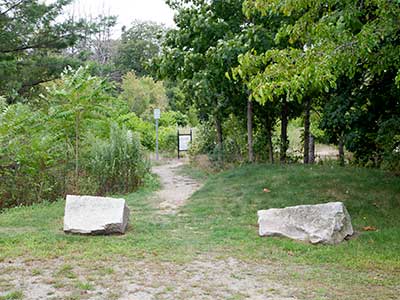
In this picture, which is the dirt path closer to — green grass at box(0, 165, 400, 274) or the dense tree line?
green grass at box(0, 165, 400, 274)

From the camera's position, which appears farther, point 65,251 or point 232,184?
point 232,184

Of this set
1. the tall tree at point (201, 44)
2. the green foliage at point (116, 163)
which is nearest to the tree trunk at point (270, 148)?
the tall tree at point (201, 44)

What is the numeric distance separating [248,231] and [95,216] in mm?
2179

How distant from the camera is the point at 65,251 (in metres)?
5.36

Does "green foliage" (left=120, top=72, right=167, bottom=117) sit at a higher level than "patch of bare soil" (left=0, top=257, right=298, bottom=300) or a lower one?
higher

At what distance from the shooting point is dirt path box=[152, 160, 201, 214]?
8.50 m

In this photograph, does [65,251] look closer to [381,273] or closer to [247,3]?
[381,273]

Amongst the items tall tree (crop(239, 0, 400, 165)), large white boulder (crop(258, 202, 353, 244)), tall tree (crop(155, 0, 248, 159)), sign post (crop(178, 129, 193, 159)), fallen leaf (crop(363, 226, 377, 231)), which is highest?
tall tree (crop(155, 0, 248, 159))

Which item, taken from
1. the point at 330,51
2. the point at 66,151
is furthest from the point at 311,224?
the point at 66,151

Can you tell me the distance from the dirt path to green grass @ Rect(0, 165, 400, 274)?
0.27 metres

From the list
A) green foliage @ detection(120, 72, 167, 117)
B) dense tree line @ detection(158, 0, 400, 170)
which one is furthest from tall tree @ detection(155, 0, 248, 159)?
green foliage @ detection(120, 72, 167, 117)

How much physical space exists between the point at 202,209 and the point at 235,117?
600 centimetres

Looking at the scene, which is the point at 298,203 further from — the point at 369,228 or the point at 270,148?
the point at 270,148

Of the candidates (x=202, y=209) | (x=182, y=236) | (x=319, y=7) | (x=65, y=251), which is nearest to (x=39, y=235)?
(x=65, y=251)
